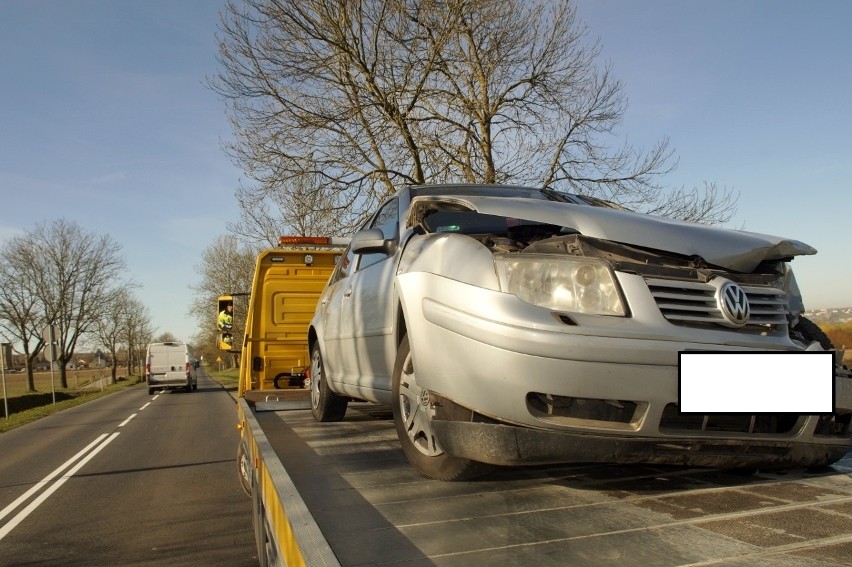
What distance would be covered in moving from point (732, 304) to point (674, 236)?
1.17 ft

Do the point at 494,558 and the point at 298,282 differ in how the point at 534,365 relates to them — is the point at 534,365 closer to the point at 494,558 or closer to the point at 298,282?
the point at 494,558

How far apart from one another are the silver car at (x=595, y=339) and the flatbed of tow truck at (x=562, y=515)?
0.16 metres

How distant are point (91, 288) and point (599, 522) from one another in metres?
56.5

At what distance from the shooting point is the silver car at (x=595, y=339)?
2.47 meters

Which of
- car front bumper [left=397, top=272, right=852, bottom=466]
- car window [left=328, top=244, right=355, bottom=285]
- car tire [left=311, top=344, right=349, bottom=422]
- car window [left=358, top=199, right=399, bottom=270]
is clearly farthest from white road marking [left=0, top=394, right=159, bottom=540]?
car front bumper [left=397, top=272, right=852, bottom=466]

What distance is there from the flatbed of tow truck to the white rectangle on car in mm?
345

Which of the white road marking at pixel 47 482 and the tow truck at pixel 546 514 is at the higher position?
the tow truck at pixel 546 514

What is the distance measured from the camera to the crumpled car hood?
A: 2723mm

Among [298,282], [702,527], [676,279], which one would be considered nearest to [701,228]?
[676,279]

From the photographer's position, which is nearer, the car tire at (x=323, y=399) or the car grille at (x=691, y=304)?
the car grille at (x=691, y=304)

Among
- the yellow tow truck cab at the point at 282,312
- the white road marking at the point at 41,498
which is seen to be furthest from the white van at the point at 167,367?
the yellow tow truck cab at the point at 282,312

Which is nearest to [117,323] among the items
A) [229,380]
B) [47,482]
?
[229,380]

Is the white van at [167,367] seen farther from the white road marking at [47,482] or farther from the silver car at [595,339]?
the silver car at [595,339]

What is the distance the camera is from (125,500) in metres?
8.10
